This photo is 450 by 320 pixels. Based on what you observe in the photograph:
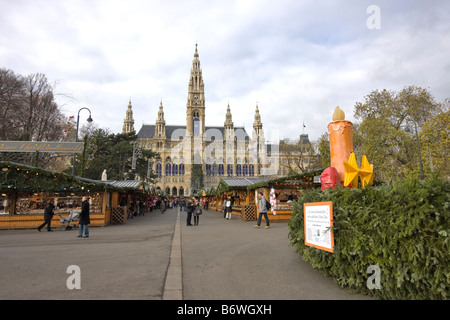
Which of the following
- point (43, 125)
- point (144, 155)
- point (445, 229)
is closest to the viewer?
point (445, 229)

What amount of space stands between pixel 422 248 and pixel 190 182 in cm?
8454

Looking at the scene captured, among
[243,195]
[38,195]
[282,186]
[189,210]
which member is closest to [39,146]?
[38,195]

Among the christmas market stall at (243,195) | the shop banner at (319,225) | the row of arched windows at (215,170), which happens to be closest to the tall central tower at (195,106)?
the row of arched windows at (215,170)

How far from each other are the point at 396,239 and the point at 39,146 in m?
20.2

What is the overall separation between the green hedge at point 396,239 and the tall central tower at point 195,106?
85.6m

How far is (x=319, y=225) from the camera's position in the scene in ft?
16.8

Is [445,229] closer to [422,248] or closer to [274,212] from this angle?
[422,248]

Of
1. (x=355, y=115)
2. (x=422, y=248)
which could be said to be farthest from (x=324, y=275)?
(x=355, y=115)

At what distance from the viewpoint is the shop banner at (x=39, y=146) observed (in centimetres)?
1767

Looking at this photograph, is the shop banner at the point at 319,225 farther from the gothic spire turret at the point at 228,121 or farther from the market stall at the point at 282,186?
the gothic spire turret at the point at 228,121

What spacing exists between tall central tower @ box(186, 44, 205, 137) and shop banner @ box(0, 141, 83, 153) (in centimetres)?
7089

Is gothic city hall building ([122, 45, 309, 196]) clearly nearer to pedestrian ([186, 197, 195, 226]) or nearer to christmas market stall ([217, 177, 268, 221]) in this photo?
christmas market stall ([217, 177, 268, 221])

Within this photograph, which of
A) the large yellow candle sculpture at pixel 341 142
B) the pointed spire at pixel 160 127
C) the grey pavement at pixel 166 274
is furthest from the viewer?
the pointed spire at pixel 160 127
